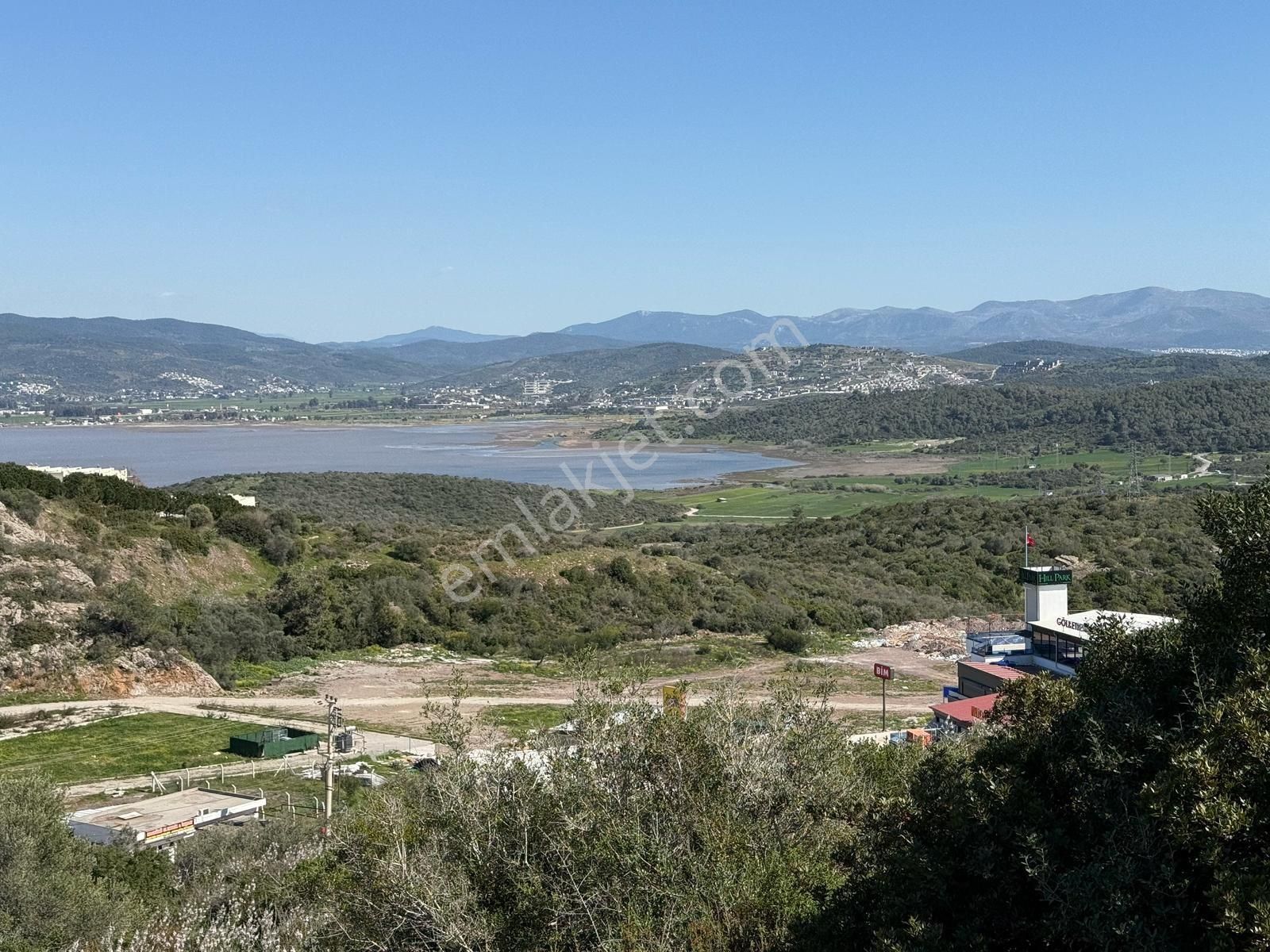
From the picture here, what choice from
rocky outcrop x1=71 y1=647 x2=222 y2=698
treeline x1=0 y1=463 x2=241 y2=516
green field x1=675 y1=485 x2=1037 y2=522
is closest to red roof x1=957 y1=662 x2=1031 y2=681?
rocky outcrop x1=71 y1=647 x2=222 y2=698

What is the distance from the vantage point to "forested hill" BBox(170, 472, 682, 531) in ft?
194

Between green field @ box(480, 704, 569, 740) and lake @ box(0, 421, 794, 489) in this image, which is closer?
green field @ box(480, 704, 569, 740)

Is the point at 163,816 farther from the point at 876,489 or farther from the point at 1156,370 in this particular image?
the point at 1156,370

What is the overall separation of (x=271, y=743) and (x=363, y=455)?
87875 millimetres

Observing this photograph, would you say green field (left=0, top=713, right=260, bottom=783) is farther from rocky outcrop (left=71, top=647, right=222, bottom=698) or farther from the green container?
rocky outcrop (left=71, top=647, right=222, bottom=698)

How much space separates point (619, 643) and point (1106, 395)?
87.4m

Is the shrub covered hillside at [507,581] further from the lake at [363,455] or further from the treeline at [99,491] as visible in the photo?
the lake at [363,455]

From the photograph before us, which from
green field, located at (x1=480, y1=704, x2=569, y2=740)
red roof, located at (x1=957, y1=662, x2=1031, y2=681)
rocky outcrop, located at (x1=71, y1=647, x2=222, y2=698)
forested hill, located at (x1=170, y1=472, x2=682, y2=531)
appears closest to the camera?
green field, located at (x1=480, y1=704, x2=569, y2=740)

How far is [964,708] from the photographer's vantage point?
63.9 feet

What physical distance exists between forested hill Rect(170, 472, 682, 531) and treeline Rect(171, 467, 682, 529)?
1.8 inches

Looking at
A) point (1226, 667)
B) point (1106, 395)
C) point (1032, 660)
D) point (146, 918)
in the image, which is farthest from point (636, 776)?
point (1106, 395)

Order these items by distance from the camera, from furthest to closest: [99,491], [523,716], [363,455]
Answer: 1. [363,455]
2. [99,491]
3. [523,716]

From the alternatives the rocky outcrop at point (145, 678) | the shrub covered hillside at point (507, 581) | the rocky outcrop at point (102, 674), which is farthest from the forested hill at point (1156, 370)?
the rocky outcrop at point (102, 674)

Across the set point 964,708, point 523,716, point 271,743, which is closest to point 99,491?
point 271,743
